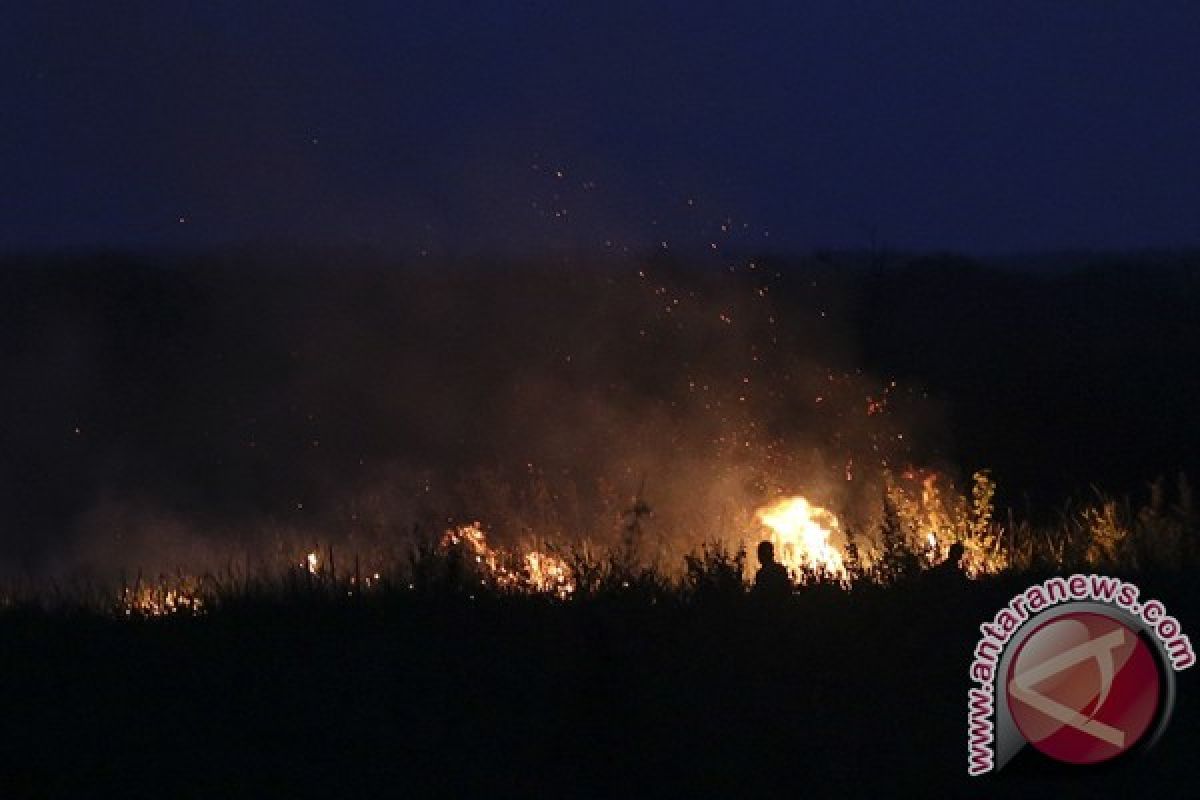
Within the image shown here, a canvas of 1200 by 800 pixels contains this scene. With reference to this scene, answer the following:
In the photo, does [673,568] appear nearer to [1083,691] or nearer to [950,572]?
[950,572]

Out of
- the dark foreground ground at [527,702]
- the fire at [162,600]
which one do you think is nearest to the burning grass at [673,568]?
the fire at [162,600]

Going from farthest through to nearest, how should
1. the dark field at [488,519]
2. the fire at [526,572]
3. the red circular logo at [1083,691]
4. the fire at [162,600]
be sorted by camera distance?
the fire at [526,572]
the fire at [162,600]
the dark field at [488,519]
the red circular logo at [1083,691]

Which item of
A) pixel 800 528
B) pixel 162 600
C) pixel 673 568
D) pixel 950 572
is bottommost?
pixel 950 572

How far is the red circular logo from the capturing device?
5219mm

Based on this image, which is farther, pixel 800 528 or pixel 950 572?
pixel 800 528

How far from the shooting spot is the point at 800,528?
10.1 metres

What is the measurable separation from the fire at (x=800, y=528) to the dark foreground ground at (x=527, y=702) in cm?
253

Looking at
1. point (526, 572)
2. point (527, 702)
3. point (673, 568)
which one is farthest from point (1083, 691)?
point (673, 568)

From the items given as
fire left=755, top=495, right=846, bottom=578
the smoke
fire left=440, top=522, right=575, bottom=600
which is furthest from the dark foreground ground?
the smoke

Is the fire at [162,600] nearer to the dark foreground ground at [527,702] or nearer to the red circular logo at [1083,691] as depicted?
the dark foreground ground at [527,702]

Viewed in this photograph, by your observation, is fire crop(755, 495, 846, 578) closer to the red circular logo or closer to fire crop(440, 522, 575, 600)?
fire crop(440, 522, 575, 600)

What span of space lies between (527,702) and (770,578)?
1.72 m

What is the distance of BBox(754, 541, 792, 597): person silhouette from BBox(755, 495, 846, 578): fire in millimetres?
1694

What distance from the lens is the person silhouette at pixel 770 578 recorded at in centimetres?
696
